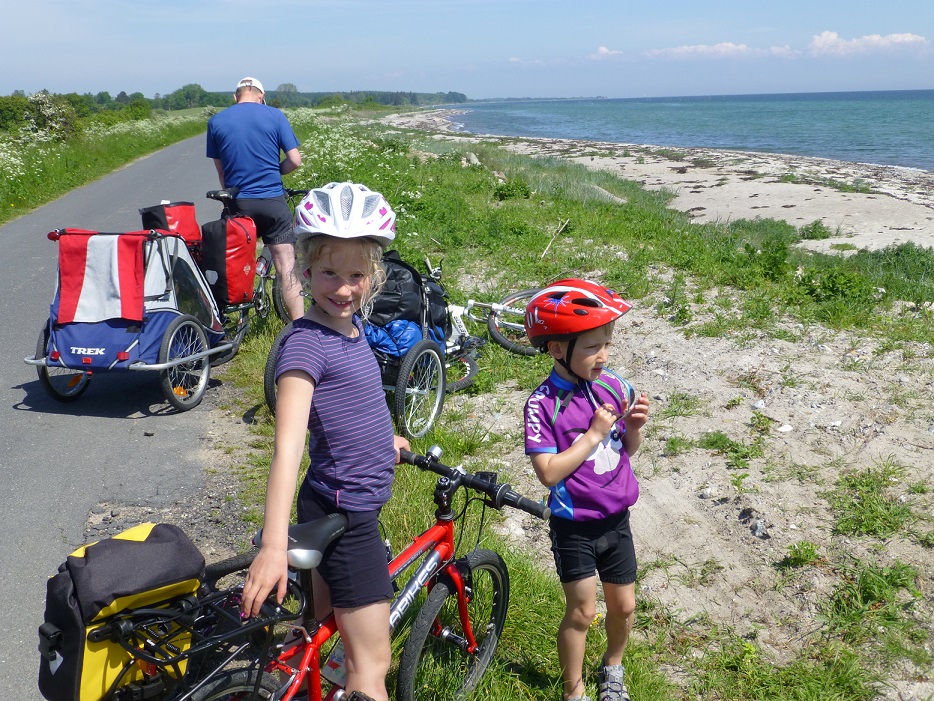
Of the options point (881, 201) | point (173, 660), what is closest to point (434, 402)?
point (173, 660)

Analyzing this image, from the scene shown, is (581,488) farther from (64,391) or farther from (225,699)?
(64,391)

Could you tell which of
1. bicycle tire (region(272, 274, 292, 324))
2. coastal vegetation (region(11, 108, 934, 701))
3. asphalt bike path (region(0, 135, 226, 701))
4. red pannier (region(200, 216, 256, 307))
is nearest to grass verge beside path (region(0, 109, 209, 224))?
coastal vegetation (region(11, 108, 934, 701))

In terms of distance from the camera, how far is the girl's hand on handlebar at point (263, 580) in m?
1.85

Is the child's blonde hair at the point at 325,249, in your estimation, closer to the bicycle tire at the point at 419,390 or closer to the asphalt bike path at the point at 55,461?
the asphalt bike path at the point at 55,461

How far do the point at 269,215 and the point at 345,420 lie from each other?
16.5ft

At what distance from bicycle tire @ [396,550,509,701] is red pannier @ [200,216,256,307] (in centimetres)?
427

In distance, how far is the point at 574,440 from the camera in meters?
2.64

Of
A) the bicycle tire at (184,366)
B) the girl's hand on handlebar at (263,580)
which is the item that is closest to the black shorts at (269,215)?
the bicycle tire at (184,366)

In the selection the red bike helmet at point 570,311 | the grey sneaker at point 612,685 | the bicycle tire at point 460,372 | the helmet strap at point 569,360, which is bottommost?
the grey sneaker at point 612,685

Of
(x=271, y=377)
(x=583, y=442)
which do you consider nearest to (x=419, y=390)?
(x=271, y=377)

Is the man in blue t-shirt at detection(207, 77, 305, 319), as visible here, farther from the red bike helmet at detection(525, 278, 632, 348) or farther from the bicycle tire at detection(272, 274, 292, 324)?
the red bike helmet at detection(525, 278, 632, 348)

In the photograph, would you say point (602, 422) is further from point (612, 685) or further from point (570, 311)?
point (612, 685)

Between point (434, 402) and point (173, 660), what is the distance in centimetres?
418

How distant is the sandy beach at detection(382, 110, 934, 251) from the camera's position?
15750mm
